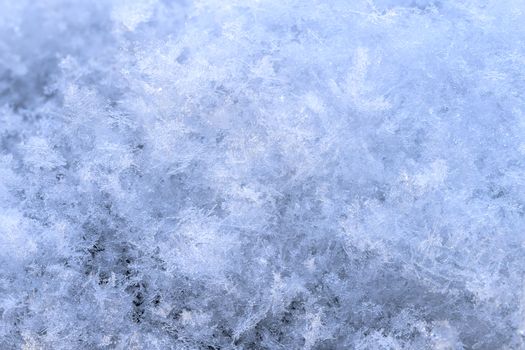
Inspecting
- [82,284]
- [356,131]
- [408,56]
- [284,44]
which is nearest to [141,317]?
[82,284]

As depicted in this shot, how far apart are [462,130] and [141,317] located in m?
1.31

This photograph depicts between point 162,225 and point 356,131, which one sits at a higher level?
point 356,131

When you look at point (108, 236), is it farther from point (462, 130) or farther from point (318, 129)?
point (462, 130)

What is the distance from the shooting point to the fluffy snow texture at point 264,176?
1782 mm

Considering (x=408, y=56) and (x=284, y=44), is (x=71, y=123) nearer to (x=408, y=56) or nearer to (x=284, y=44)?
(x=284, y=44)

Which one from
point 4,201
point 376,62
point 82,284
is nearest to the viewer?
point 82,284

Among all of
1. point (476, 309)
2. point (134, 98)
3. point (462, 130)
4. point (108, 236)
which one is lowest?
point (476, 309)

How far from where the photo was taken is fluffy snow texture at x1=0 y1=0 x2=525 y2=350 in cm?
178

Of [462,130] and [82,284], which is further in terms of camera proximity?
[462,130]

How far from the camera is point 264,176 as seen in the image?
198 centimetres

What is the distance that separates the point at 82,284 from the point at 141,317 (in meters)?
0.23

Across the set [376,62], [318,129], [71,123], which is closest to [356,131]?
[318,129]

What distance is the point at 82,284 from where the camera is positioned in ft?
6.11

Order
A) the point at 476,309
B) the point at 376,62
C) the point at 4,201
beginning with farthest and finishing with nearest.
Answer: the point at 376,62, the point at 4,201, the point at 476,309
